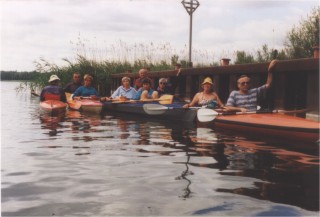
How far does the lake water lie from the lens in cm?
319

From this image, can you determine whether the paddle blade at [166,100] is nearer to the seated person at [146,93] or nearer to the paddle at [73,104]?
the seated person at [146,93]

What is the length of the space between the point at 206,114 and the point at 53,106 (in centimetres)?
542

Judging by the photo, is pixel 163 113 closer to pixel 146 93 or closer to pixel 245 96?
pixel 146 93

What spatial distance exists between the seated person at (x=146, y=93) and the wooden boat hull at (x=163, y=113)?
1.02ft

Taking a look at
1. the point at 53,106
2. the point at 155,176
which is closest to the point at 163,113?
the point at 53,106

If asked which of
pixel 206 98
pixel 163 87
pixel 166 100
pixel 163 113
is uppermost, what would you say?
pixel 163 87

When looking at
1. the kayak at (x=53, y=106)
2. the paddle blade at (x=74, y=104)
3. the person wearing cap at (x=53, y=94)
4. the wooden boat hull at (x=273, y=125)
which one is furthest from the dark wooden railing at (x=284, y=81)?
the person wearing cap at (x=53, y=94)

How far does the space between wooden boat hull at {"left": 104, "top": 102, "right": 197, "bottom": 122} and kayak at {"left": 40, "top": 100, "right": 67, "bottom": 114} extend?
1.31 meters

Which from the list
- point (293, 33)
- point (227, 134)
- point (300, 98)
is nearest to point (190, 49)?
point (293, 33)

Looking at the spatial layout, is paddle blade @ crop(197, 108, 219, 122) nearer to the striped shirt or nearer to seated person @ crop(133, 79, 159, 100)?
the striped shirt

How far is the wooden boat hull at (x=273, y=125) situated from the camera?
632cm

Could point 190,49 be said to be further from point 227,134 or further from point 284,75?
point 227,134

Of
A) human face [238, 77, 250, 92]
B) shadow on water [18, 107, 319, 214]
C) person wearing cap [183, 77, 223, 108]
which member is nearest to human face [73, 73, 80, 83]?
shadow on water [18, 107, 319, 214]

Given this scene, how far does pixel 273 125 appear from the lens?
22.6 feet
